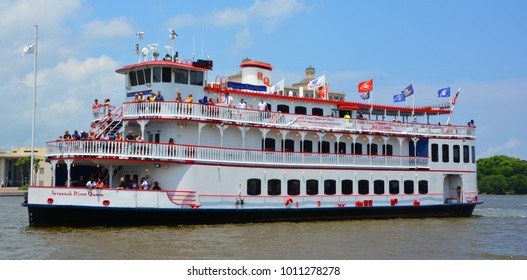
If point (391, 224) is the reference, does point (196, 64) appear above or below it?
above

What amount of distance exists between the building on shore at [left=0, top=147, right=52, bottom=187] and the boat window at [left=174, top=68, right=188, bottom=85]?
199 feet

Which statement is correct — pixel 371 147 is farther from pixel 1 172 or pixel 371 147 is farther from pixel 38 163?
pixel 1 172

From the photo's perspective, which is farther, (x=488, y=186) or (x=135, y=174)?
(x=488, y=186)

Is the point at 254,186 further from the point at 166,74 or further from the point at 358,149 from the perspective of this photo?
the point at 358,149

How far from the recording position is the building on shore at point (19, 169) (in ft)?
277

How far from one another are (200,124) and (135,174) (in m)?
3.38

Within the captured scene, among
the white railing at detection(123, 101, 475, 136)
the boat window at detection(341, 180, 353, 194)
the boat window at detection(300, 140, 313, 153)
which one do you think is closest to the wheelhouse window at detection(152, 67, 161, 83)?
the white railing at detection(123, 101, 475, 136)

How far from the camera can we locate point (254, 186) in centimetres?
2641

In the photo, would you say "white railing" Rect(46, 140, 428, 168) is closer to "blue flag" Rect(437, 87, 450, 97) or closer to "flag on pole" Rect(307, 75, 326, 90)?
"flag on pole" Rect(307, 75, 326, 90)

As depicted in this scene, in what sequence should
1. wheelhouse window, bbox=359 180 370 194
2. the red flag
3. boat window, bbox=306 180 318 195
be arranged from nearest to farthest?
boat window, bbox=306 180 318 195 < wheelhouse window, bbox=359 180 370 194 < the red flag

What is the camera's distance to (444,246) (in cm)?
2055

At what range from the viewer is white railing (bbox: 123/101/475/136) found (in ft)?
81.4
